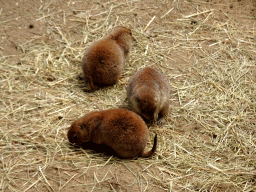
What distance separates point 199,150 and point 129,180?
1314 mm

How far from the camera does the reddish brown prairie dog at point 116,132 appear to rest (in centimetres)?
461

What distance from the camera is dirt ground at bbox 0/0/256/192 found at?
14.9ft

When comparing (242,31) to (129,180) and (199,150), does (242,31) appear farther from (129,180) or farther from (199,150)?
(129,180)

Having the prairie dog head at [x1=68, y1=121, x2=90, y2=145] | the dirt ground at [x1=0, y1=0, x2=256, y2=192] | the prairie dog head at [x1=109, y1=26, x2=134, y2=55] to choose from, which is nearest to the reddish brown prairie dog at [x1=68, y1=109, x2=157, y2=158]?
the prairie dog head at [x1=68, y1=121, x2=90, y2=145]

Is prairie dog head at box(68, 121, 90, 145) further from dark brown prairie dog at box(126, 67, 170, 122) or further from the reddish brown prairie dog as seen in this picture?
dark brown prairie dog at box(126, 67, 170, 122)

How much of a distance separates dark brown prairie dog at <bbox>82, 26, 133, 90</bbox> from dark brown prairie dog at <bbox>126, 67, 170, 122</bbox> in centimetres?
66

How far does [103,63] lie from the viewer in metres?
6.09

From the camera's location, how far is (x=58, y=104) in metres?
5.83

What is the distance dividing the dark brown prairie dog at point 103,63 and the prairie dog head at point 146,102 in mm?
1049

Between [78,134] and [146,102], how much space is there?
110 cm

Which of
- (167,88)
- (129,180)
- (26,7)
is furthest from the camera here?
(26,7)

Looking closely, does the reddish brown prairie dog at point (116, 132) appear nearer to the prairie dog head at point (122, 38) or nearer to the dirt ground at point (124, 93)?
the dirt ground at point (124, 93)

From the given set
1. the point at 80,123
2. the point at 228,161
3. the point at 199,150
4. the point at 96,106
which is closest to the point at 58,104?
the point at 96,106

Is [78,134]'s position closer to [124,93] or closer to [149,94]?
[149,94]
